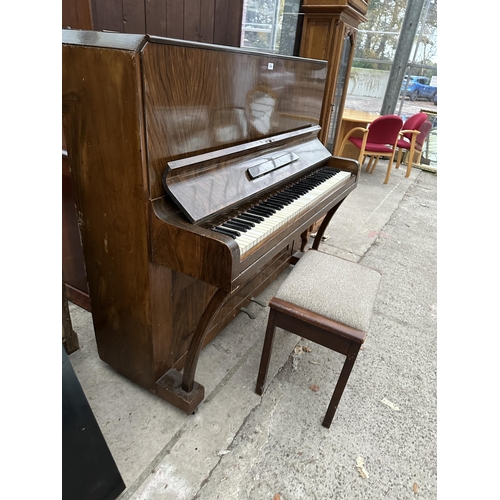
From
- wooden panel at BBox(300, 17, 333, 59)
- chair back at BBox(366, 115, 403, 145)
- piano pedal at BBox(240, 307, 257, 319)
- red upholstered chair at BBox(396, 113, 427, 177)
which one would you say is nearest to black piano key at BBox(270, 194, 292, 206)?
piano pedal at BBox(240, 307, 257, 319)

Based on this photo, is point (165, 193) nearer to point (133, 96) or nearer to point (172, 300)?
point (133, 96)

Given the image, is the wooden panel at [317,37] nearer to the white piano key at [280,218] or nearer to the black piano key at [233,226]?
the white piano key at [280,218]

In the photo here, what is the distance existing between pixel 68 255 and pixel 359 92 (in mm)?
5873

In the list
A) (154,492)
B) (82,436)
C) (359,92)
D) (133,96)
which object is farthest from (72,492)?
(359,92)

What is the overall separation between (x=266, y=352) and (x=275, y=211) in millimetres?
577

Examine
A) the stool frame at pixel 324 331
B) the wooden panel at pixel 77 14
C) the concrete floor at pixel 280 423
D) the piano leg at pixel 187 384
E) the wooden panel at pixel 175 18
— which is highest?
the wooden panel at pixel 175 18

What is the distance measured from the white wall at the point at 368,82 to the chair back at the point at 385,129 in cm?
185

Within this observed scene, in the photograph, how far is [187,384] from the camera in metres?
1.41

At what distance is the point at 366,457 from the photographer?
1382 mm

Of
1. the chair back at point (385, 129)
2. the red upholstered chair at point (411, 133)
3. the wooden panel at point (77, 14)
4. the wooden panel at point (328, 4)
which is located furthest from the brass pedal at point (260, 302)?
the red upholstered chair at point (411, 133)

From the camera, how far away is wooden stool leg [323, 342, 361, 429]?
129 cm

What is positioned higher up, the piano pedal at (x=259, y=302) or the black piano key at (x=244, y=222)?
the black piano key at (x=244, y=222)

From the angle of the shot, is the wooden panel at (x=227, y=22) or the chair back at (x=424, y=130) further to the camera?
the chair back at (x=424, y=130)

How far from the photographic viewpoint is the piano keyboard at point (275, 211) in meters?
1.20
